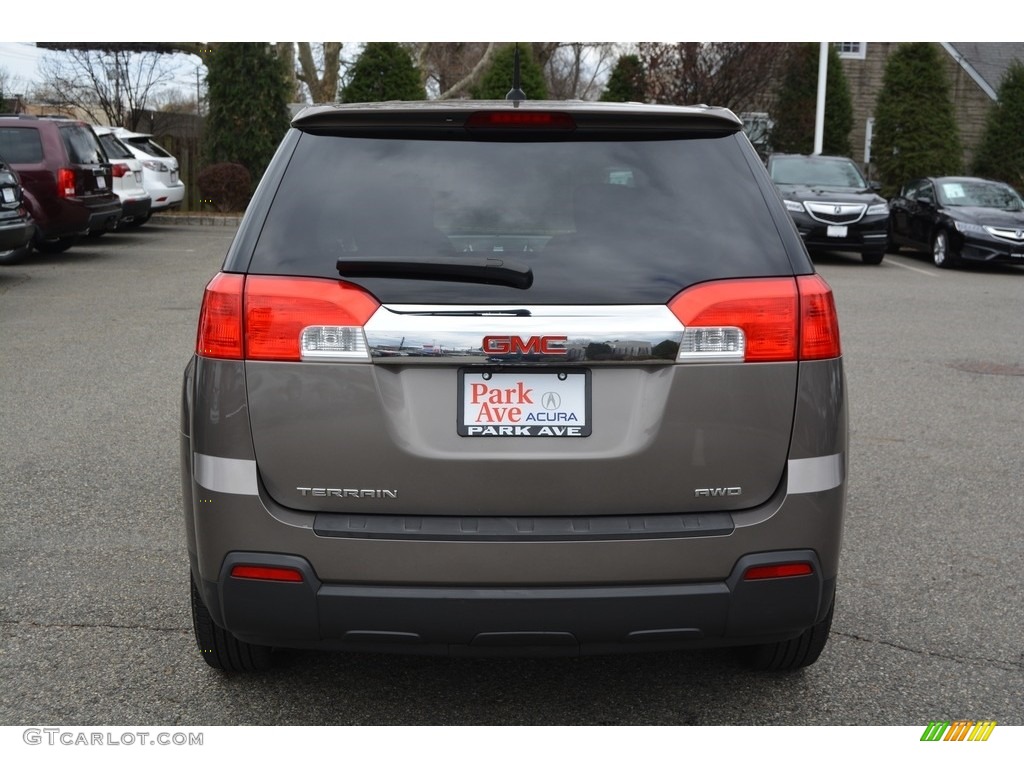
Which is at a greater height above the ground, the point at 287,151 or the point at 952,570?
the point at 287,151

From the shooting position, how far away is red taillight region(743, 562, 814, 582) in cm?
291

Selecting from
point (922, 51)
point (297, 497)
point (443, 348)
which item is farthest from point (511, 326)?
point (922, 51)

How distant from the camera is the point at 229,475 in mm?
A: 2912

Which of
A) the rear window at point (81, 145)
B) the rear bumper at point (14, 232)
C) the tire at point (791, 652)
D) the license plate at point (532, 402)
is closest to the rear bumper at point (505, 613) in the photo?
the license plate at point (532, 402)

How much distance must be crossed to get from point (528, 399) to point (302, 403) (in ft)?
1.83

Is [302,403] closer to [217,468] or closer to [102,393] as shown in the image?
[217,468]

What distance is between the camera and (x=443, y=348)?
2.80 m

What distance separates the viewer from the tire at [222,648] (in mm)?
3438

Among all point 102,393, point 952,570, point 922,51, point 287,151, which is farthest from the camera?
point 922,51

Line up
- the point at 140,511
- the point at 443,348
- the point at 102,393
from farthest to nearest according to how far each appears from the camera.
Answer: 1. the point at 102,393
2. the point at 140,511
3. the point at 443,348

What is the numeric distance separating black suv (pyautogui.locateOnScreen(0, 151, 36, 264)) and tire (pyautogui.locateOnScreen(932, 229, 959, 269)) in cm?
1384

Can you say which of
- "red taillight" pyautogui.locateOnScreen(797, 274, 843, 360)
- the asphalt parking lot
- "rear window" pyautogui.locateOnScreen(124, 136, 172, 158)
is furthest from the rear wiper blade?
"rear window" pyautogui.locateOnScreen(124, 136, 172, 158)

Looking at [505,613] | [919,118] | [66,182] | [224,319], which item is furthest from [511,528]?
[919,118]

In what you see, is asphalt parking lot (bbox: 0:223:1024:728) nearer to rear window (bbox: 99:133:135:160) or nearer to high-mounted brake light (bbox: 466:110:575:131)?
high-mounted brake light (bbox: 466:110:575:131)
